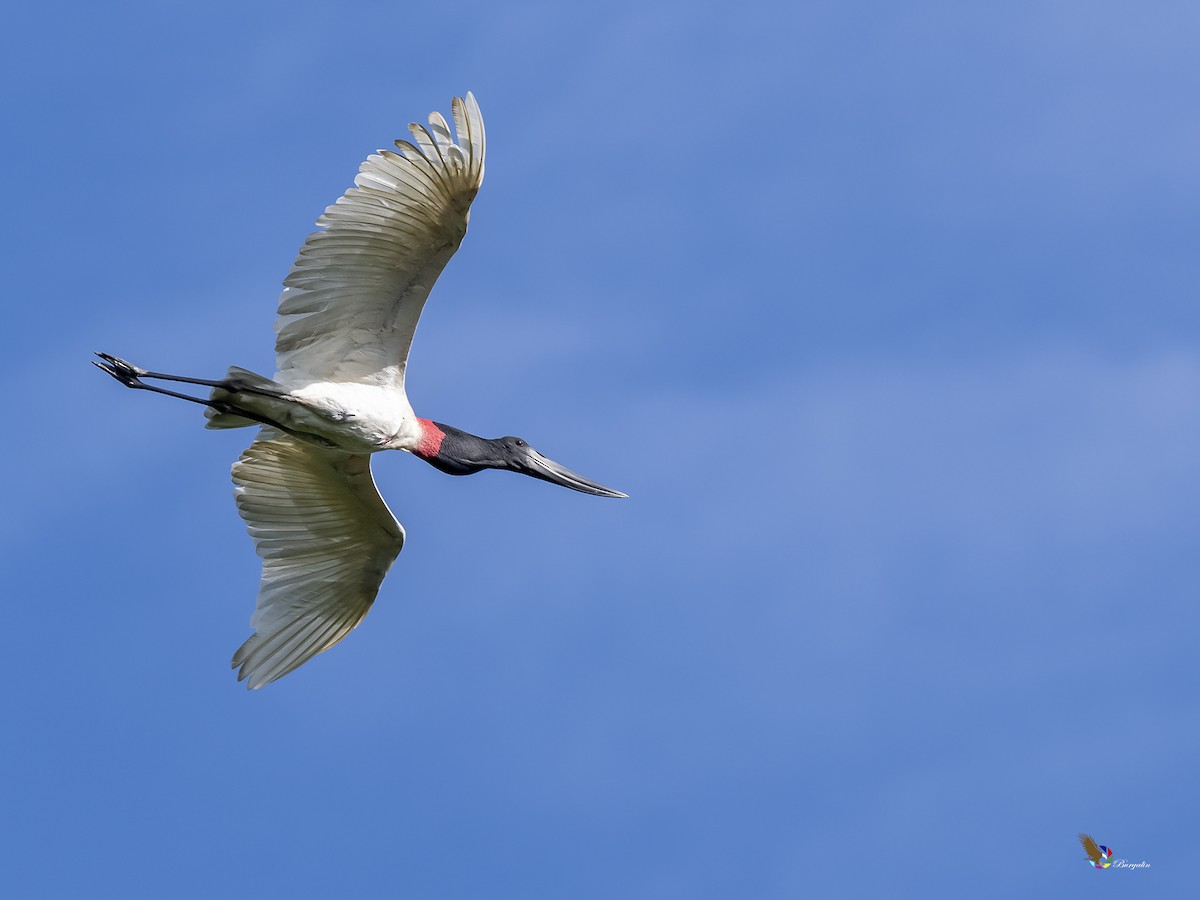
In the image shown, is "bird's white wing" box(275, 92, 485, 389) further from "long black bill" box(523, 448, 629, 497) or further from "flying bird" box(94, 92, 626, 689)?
"long black bill" box(523, 448, 629, 497)

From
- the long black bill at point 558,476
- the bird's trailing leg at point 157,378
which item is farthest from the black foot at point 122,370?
the long black bill at point 558,476

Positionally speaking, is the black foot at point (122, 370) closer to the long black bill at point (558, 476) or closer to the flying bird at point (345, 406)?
the flying bird at point (345, 406)

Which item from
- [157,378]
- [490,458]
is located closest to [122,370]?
[157,378]

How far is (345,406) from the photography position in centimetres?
1545

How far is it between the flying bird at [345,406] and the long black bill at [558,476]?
1 centimetres

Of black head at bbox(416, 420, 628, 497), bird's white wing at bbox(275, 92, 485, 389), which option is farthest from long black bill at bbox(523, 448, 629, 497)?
bird's white wing at bbox(275, 92, 485, 389)

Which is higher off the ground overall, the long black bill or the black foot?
the long black bill

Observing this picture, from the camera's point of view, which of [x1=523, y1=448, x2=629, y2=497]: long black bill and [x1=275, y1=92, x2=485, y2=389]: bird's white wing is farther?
[x1=523, y1=448, x2=629, y2=497]: long black bill

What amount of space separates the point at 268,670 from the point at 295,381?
295 centimetres

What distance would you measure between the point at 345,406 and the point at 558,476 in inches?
119

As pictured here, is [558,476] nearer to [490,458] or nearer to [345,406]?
[490,458]

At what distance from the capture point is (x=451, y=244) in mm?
14852

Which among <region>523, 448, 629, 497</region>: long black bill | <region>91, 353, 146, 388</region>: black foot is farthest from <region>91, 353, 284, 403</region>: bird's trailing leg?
<region>523, 448, 629, 497</region>: long black bill

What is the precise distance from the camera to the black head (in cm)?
1661
